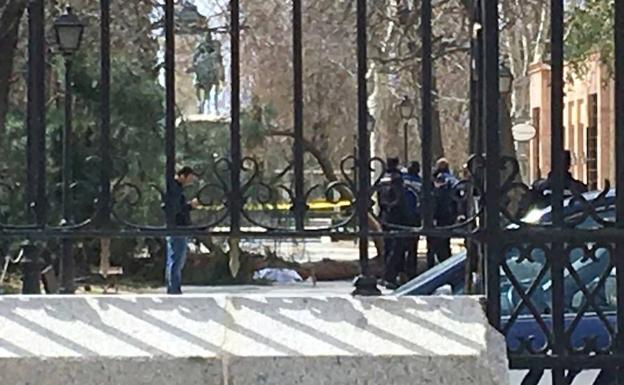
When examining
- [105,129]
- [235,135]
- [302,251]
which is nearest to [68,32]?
[105,129]

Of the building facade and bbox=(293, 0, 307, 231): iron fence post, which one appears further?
the building facade

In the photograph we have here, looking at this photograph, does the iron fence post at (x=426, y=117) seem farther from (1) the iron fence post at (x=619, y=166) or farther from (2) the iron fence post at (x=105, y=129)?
(2) the iron fence post at (x=105, y=129)

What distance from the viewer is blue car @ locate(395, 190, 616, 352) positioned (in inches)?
186

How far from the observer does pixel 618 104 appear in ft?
→ 15.5

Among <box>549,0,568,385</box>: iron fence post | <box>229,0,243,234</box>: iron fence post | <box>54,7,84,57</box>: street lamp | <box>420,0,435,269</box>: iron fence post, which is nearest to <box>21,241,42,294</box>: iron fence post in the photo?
<box>229,0,243,234</box>: iron fence post

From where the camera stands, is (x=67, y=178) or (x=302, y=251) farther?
(x=302, y=251)

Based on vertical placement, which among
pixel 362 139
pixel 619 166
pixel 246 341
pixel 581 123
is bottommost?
pixel 246 341

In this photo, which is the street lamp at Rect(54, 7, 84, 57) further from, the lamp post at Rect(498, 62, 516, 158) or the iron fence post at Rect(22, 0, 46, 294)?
the iron fence post at Rect(22, 0, 46, 294)

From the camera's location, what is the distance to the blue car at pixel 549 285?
186 inches

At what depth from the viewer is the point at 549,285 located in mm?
5324

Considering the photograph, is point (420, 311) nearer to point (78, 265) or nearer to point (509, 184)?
point (509, 184)

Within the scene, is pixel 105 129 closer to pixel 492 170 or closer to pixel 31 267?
pixel 31 267

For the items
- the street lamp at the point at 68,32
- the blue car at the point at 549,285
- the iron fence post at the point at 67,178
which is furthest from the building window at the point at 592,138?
the blue car at the point at 549,285

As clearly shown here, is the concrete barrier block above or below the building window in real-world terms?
below
